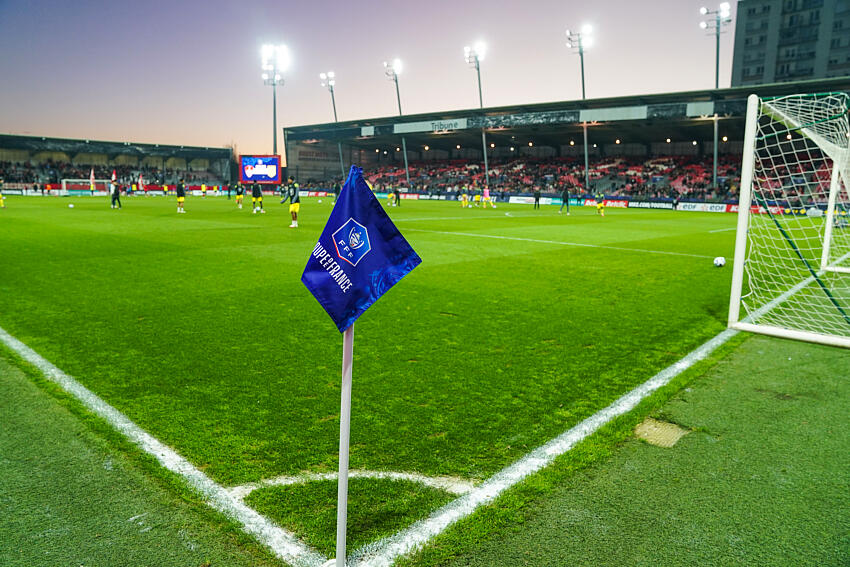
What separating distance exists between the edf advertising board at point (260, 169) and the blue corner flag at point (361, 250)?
59.2 meters

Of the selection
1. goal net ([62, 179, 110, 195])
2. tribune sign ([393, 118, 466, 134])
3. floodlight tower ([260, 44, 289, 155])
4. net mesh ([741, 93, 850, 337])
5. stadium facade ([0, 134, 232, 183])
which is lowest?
net mesh ([741, 93, 850, 337])

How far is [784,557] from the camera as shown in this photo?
2.46 m

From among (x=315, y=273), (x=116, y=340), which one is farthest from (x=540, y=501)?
(x=116, y=340)

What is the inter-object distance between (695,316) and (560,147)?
61.5 metres

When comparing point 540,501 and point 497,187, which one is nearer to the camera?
point 540,501

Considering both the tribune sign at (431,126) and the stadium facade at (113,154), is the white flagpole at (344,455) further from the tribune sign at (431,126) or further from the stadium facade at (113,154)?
the stadium facade at (113,154)

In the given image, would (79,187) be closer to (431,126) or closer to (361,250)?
(431,126)

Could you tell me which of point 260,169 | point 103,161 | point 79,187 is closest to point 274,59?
point 260,169

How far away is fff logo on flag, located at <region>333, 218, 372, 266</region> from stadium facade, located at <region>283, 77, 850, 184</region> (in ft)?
150

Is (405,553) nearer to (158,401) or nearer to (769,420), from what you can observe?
(158,401)

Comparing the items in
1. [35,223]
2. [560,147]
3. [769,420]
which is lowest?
[769,420]

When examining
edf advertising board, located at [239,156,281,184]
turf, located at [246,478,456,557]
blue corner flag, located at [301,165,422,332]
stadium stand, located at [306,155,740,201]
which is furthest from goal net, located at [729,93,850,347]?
edf advertising board, located at [239,156,281,184]

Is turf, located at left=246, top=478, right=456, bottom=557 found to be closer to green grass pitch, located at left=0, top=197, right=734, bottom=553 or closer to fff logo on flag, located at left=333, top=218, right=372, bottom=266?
green grass pitch, located at left=0, top=197, right=734, bottom=553

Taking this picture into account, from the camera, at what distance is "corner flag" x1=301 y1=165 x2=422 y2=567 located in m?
2.22
